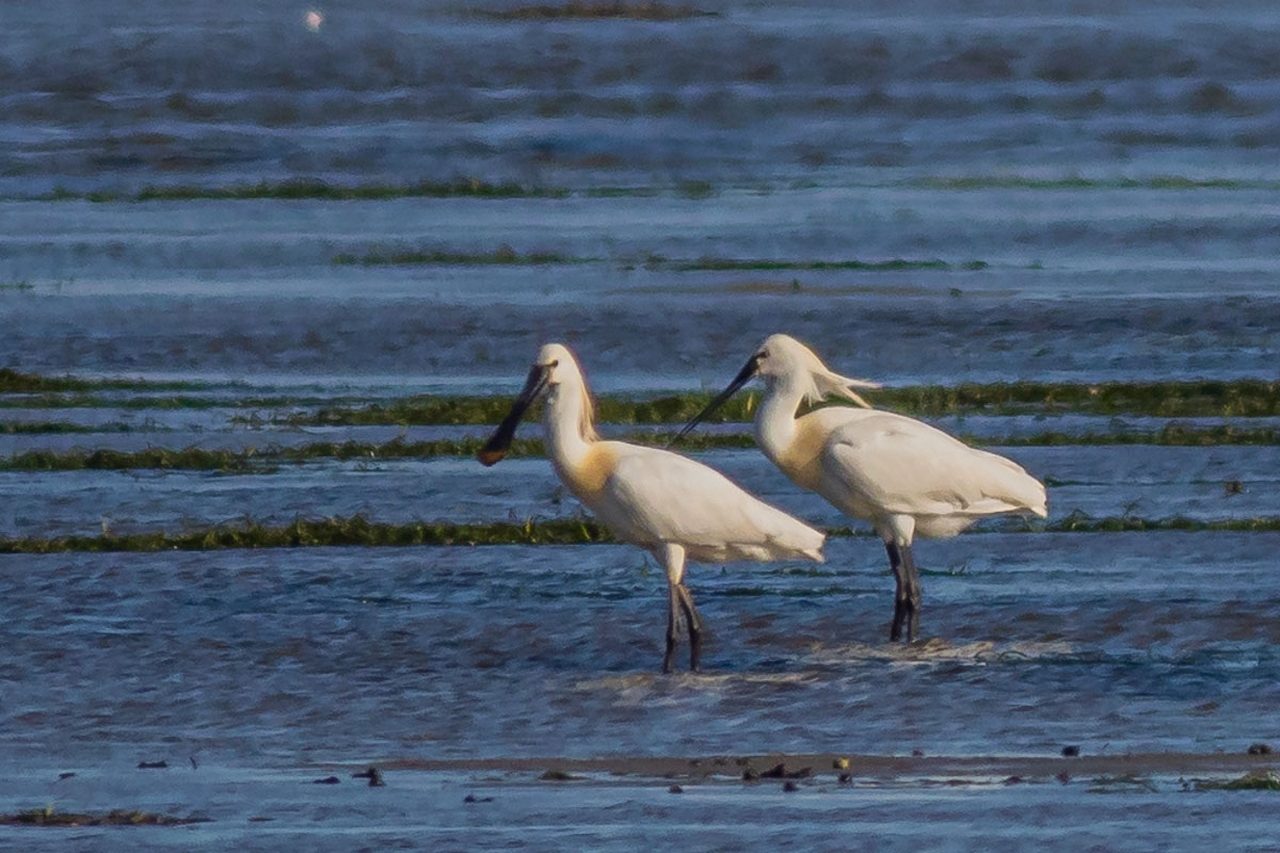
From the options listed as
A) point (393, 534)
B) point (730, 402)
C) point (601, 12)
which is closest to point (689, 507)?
point (393, 534)

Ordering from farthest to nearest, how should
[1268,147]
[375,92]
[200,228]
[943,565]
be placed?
1. [375,92]
2. [1268,147]
3. [200,228]
4. [943,565]

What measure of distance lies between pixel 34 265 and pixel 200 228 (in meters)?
2.82

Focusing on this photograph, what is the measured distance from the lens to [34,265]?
24.8 metres

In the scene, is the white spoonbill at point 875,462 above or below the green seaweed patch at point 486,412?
above

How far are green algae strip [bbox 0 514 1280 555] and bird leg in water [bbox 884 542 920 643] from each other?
2171 mm

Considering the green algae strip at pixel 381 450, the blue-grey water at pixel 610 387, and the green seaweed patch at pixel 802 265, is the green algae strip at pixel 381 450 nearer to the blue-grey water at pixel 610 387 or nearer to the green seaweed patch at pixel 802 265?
the blue-grey water at pixel 610 387

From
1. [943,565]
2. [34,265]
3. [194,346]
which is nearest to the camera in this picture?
[943,565]

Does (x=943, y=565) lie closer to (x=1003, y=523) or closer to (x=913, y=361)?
(x=1003, y=523)

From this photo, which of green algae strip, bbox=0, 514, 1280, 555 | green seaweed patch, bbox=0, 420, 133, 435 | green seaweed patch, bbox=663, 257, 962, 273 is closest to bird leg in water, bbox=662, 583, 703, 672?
green algae strip, bbox=0, 514, 1280, 555

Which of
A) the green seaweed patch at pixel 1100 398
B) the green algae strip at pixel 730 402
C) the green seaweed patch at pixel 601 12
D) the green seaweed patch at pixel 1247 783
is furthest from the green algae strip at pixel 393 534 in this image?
the green seaweed patch at pixel 601 12

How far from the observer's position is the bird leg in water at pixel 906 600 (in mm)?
11594

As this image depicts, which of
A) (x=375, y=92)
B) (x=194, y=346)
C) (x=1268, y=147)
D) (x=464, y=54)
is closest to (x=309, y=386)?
(x=194, y=346)

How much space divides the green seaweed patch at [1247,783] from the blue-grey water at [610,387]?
110 millimetres

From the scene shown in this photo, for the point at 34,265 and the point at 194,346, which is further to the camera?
the point at 34,265
